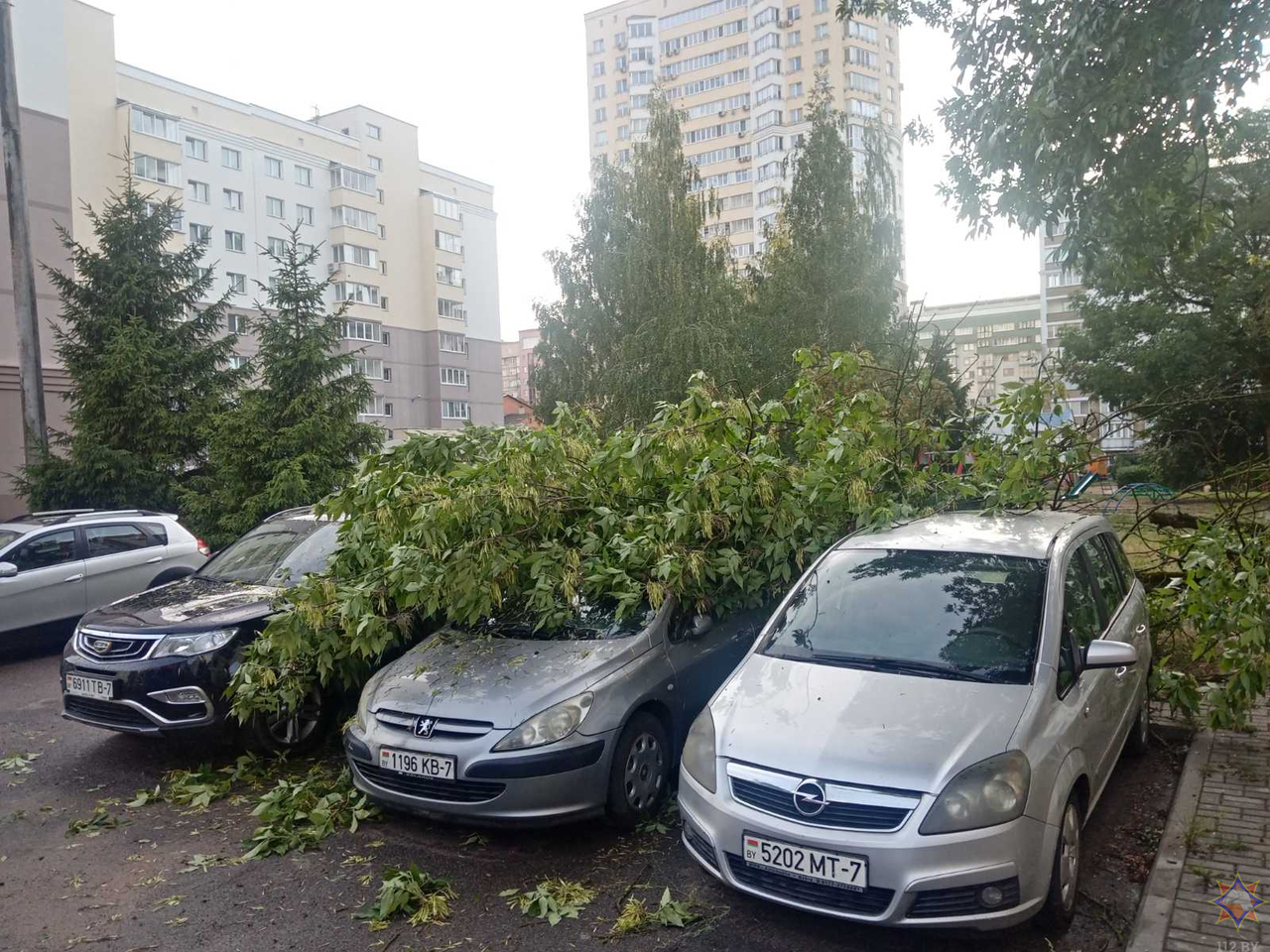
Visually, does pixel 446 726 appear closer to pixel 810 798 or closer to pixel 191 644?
pixel 810 798

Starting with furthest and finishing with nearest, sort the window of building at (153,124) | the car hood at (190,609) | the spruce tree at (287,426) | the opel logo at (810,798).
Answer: the window of building at (153,124) < the spruce tree at (287,426) < the car hood at (190,609) < the opel logo at (810,798)

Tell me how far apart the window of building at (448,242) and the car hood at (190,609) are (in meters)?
59.3

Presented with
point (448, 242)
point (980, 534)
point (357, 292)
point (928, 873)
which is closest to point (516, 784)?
point (928, 873)

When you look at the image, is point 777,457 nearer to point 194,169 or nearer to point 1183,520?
point 1183,520

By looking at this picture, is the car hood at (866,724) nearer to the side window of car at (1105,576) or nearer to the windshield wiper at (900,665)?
the windshield wiper at (900,665)

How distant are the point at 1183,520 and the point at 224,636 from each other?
8.01 m

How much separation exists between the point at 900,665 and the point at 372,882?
276 cm

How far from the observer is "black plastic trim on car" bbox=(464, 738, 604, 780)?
4809 millimetres

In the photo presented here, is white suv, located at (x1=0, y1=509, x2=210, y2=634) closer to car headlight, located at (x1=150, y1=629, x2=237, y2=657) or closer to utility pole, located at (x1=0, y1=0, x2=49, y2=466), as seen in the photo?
car headlight, located at (x1=150, y1=629, x2=237, y2=657)

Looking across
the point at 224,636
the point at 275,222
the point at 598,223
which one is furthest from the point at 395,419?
the point at 224,636

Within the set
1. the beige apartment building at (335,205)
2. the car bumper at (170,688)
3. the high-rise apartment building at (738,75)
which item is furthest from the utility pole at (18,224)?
the high-rise apartment building at (738,75)

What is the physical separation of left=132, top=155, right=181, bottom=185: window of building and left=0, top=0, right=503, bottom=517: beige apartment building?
0.10 m

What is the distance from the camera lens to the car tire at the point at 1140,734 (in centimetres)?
591

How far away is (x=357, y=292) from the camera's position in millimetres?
58094
